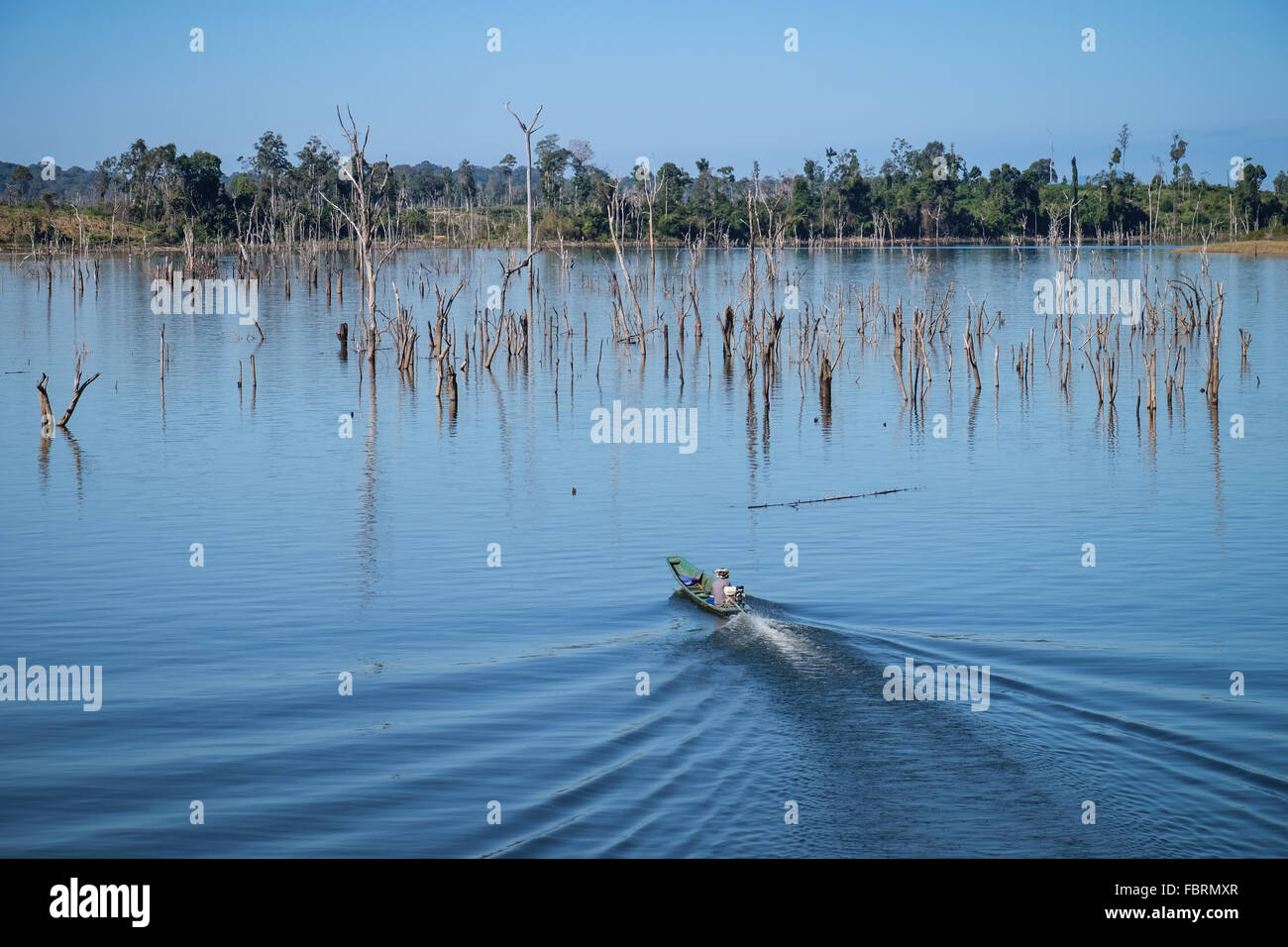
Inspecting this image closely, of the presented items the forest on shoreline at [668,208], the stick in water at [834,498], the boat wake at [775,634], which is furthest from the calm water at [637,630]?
the forest on shoreline at [668,208]

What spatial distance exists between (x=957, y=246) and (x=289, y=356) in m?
94.3

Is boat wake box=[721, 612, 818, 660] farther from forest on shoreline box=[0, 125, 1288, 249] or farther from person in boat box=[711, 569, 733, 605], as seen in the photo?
forest on shoreline box=[0, 125, 1288, 249]

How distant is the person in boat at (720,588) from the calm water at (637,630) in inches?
17.5

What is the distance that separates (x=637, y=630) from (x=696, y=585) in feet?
3.74

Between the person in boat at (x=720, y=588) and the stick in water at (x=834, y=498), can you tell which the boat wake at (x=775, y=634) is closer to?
the person in boat at (x=720, y=588)

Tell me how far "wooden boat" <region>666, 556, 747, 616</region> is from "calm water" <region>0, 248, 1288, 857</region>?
264 millimetres

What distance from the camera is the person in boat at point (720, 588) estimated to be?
1355 cm

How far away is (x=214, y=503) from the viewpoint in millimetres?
19938

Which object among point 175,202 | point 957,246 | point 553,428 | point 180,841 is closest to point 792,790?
point 180,841

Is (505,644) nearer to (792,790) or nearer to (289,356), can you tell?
(792,790)

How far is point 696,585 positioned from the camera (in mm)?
14414

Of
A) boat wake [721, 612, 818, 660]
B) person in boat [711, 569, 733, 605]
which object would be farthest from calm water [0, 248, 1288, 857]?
person in boat [711, 569, 733, 605]

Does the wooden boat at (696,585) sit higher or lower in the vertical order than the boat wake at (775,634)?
higher
